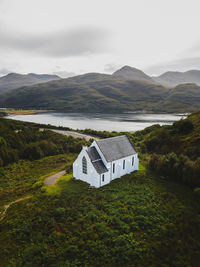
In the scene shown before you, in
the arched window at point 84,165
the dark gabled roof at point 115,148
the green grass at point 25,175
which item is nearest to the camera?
the green grass at point 25,175

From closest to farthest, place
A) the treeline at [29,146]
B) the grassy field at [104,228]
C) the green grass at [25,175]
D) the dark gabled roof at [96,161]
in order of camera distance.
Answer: the grassy field at [104,228]
the dark gabled roof at [96,161]
the green grass at [25,175]
the treeline at [29,146]

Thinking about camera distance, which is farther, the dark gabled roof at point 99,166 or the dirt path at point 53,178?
the dirt path at point 53,178

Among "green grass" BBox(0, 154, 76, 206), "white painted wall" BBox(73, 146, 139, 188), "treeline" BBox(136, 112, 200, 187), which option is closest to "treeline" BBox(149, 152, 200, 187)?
"treeline" BBox(136, 112, 200, 187)

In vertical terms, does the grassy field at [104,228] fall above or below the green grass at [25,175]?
above

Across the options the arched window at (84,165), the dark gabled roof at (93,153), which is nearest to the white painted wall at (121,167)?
the dark gabled roof at (93,153)

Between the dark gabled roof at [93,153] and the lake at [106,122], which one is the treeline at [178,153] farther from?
the lake at [106,122]

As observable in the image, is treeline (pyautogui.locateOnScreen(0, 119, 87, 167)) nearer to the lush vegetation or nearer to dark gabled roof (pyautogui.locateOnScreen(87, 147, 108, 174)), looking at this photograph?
the lush vegetation

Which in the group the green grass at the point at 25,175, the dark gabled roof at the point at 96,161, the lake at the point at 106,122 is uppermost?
the lake at the point at 106,122

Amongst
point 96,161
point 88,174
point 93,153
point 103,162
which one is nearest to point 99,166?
point 96,161
